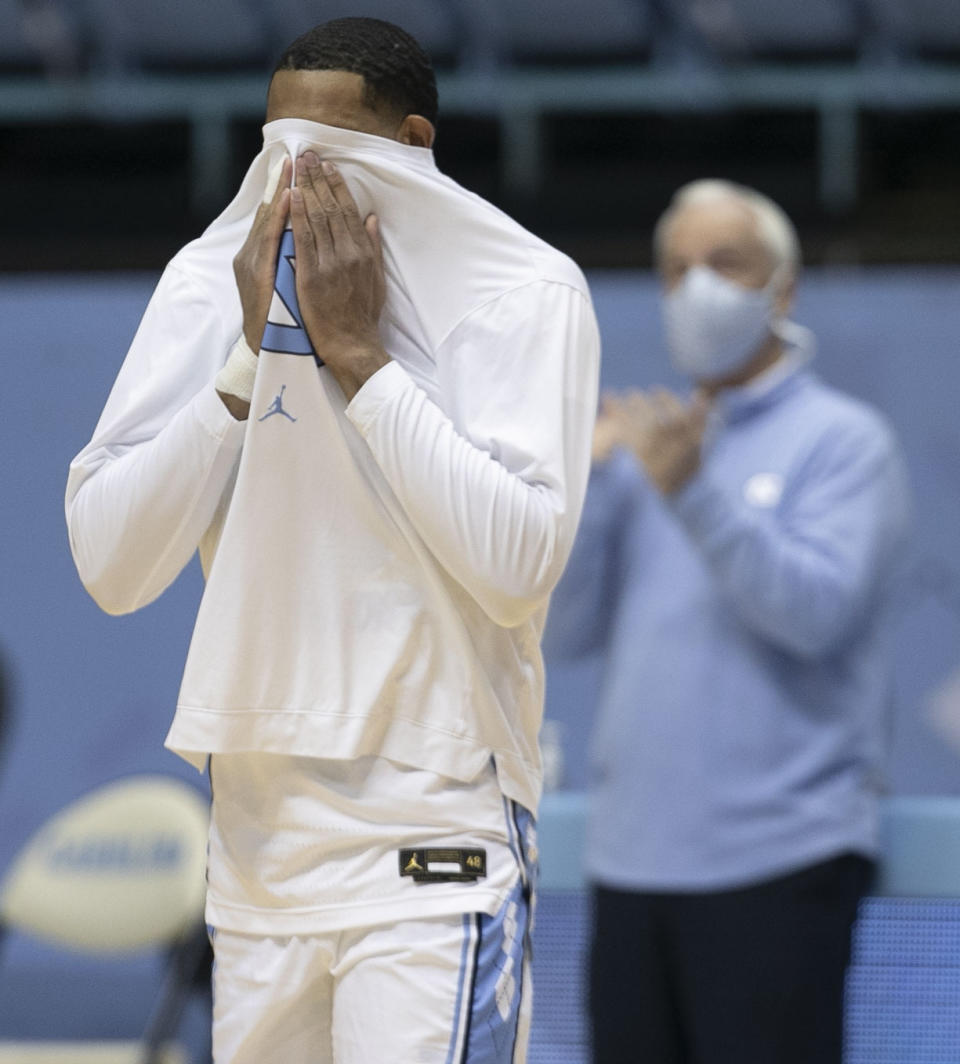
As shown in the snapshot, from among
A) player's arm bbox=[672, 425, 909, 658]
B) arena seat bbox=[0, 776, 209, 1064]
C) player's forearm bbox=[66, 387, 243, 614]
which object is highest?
player's forearm bbox=[66, 387, 243, 614]

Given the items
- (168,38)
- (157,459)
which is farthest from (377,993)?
(168,38)

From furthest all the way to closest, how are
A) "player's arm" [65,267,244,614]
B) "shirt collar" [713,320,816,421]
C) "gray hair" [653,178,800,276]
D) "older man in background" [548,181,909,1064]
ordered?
"gray hair" [653,178,800,276] < "shirt collar" [713,320,816,421] < "older man in background" [548,181,909,1064] < "player's arm" [65,267,244,614]

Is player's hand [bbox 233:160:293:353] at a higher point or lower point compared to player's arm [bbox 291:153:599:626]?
higher

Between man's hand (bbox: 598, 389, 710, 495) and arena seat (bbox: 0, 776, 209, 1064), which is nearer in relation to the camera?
man's hand (bbox: 598, 389, 710, 495)

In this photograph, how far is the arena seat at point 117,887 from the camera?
3.24m

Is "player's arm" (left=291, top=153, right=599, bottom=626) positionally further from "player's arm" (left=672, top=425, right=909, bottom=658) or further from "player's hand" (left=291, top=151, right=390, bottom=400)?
"player's arm" (left=672, top=425, right=909, bottom=658)

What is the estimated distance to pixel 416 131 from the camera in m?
1.48

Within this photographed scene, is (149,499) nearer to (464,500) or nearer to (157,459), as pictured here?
(157,459)

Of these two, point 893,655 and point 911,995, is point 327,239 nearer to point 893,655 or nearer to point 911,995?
point 911,995

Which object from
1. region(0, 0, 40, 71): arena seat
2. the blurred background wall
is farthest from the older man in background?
region(0, 0, 40, 71): arena seat

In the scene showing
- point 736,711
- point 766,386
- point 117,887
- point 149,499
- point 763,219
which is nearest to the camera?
point 149,499

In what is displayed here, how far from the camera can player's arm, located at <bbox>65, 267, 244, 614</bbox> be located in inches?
55.1

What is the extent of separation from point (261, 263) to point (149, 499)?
0.74 ft

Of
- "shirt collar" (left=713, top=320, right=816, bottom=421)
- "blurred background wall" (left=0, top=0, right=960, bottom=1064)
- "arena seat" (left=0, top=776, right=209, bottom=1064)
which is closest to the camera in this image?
"shirt collar" (left=713, top=320, right=816, bottom=421)
